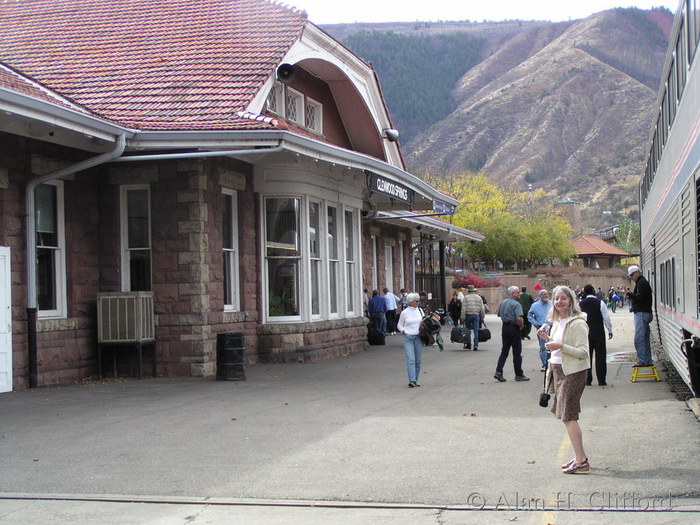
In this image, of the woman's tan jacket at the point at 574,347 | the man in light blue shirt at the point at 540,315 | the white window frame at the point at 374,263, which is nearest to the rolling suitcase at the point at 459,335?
the man in light blue shirt at the point at 540,315

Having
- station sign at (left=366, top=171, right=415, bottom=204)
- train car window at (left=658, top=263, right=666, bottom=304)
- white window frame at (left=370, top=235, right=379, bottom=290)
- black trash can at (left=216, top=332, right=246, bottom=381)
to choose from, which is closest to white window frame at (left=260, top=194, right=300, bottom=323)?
station sign at (left=366, top=171, right=415, bottom=204)

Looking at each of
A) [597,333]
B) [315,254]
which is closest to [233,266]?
[315,254]

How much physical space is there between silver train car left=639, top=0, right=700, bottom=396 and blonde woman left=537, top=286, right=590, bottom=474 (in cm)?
270

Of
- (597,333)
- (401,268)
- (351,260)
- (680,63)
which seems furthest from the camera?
(401,268)

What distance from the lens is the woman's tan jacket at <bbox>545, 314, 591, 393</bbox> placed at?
7.44 m

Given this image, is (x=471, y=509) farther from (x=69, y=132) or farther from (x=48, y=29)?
(x=48, y=29)

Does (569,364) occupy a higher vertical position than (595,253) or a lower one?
lower

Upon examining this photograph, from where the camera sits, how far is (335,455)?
8312mm

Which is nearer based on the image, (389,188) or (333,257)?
(389,188)

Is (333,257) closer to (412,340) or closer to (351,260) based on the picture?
(351,260)

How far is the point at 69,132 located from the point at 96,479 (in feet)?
22.6

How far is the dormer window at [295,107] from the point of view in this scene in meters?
18.3

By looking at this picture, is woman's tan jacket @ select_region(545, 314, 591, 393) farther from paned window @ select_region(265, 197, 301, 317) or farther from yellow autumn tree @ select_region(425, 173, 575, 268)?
yellow autumn tree @ select_region(425, 173, 575, 268)

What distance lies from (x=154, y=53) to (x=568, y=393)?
12.8 m
